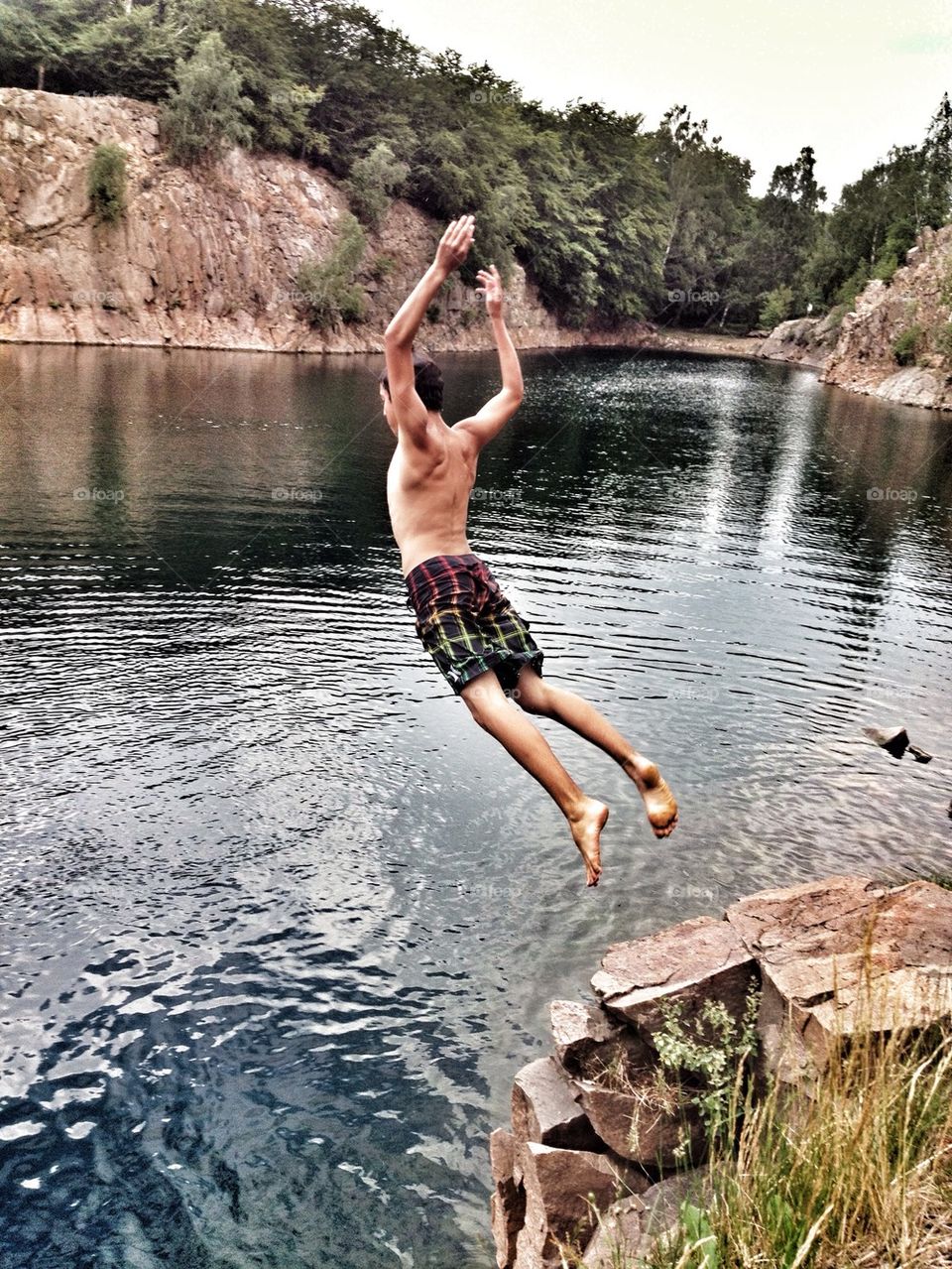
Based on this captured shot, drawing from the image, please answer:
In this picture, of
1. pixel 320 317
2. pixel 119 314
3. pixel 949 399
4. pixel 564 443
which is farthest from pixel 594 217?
pixel 564 443

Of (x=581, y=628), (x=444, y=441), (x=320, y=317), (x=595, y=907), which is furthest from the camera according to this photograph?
(x=320, y=317)

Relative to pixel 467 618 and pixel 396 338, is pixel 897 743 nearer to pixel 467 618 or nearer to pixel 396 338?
pixel 467 618

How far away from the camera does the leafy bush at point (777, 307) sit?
3767 inches

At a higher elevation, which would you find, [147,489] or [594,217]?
[594,217]

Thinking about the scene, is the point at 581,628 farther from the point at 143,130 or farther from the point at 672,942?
the point at 143,130

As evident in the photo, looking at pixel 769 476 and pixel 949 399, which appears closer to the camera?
pixel 769 476

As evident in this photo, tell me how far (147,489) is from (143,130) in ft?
131

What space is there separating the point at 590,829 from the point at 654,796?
0.51 metres

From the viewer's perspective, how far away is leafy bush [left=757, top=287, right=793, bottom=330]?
95.7 m

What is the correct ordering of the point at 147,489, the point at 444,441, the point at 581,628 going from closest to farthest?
the point at 444,441 < the point at 581,628 < the point at 147,489

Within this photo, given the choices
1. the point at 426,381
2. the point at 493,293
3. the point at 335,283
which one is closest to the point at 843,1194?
the point at 426,381

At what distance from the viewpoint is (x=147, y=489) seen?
20.6 metres

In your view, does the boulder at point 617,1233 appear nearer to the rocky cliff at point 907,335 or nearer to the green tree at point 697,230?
A: the rocky cliff at point 907,335

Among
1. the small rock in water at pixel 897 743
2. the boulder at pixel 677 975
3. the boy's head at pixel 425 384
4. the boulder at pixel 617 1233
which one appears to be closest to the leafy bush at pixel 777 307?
the small rock in water at pixel 897 743
